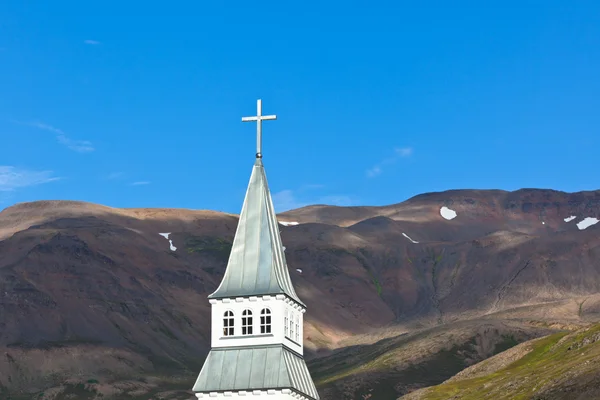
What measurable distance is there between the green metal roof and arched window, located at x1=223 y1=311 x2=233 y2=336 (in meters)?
0.66

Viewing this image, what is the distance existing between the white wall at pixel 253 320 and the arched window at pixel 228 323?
13cm

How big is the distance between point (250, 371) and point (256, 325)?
71.0 inches

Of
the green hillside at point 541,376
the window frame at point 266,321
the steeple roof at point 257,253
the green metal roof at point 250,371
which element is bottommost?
the green metal roof at point 250,371

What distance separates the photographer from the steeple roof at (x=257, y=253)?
51.3 meters

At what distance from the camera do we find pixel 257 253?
52406 mm

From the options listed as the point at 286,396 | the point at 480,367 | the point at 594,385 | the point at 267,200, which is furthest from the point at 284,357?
the point at 480,367

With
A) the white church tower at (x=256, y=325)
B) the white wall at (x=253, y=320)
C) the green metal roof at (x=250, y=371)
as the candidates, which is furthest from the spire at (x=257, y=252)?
the green metal roof at (x=250, y=371)

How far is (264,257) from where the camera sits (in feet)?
171

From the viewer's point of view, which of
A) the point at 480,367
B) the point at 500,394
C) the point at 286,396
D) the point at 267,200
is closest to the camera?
the point at 286,396

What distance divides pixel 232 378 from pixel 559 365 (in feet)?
312

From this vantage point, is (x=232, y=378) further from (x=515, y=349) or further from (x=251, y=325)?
(x=515, y=349)

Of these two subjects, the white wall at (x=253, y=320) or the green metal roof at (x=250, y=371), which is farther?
the white wall at (x=253, y=320)

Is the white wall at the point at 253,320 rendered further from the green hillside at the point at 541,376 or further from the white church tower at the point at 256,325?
the green hillside at the point at 541,376

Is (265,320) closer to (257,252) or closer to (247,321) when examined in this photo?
(247,321)
